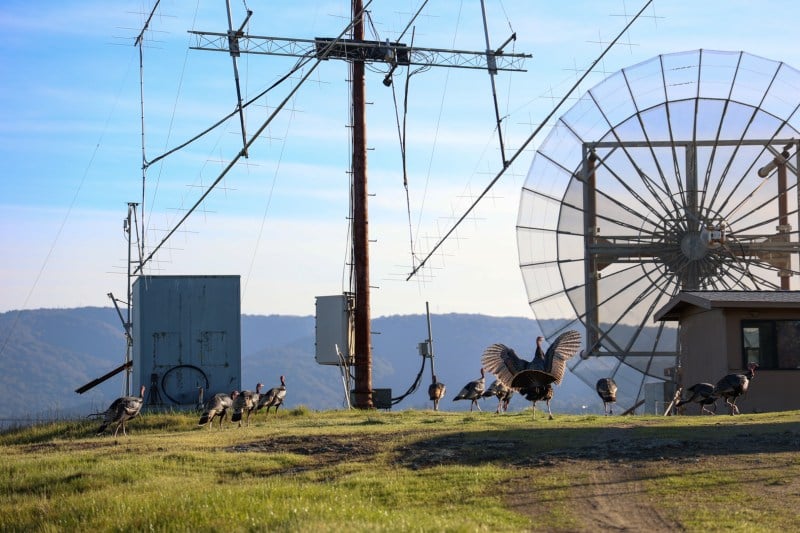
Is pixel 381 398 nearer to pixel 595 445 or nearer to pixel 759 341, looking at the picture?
pixel 759 341

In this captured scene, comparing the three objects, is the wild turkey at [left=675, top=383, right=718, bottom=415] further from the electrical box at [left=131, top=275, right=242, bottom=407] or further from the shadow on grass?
the electrical box at [left=131, top=275, right=242, bottom=407]

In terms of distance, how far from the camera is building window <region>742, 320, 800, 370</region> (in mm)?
29906

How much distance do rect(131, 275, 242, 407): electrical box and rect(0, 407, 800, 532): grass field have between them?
840cm

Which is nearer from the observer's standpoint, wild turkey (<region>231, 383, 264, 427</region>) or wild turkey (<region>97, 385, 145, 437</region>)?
wild turkey (<region>97, 385, 145, 437</region>)

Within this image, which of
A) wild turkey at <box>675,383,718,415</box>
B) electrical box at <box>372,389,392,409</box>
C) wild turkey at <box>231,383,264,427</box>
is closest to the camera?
wild turkey at <box>231,383,264,427</box>

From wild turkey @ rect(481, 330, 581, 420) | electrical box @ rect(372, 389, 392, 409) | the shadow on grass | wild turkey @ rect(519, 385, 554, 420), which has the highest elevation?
wild turkey @ rect(481, 330, 581, 420)

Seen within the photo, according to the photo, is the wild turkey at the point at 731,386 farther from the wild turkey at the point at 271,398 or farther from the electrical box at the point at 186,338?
the electrical box at the point at 186,338

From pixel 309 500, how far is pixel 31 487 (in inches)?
209

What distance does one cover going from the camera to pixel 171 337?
32.2 metres

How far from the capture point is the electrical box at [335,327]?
35.9 meters

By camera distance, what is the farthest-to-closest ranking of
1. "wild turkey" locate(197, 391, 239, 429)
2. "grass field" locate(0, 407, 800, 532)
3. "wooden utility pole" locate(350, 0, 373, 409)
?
1. "wooden utility pole" locate(350, 0, 373, 409)
2. "wild turkey" locate(197, 391, 239, 429)
3. "grass field" locate(0, 407, 800, 532)

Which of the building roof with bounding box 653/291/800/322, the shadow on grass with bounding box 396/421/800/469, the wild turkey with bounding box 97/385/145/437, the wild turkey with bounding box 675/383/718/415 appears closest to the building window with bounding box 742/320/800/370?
the building roof with bounding box 653/291/800/322

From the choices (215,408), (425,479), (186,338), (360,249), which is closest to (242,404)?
(215,408)

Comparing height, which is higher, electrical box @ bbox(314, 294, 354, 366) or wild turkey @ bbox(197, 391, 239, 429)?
electrical box @ bbox(314, 294, 354, 366)
